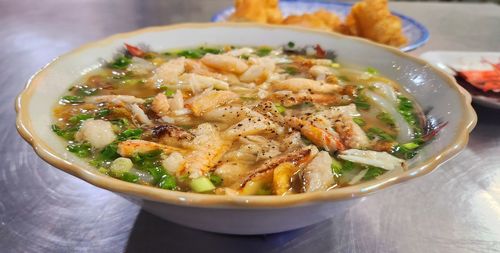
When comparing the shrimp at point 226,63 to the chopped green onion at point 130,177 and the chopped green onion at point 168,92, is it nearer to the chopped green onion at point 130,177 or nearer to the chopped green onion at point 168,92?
the chopped green onion at point 168,92

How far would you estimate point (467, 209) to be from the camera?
1.87 m

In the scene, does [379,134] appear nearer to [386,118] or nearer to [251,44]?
[386,118]

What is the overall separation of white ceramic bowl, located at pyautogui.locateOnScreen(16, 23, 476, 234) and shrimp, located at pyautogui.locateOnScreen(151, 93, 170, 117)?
0.41 metres

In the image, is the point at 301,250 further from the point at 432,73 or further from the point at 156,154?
the point at 432,73

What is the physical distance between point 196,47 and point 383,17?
1613 millimetres

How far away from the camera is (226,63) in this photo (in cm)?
223

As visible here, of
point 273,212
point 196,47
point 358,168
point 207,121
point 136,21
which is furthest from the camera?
point 136,21

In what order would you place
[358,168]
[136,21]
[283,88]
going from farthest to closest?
[136,21]
[283,88]
[358,168]

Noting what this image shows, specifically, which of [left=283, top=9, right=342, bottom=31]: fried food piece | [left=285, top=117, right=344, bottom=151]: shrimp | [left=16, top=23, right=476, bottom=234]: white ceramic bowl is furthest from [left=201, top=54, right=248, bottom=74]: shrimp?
[left=283, top=9, right=342, bottom=31]: fried food piece

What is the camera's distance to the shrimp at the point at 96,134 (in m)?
1.55

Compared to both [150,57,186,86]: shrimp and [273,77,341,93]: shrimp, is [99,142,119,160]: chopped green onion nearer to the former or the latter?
[150,57,186,86]: shrimp

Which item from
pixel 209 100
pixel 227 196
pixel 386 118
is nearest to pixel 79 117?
pixel 209 100

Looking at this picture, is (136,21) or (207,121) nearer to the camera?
(207,121)

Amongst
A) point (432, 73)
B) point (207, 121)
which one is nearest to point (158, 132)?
point (207, 121)
